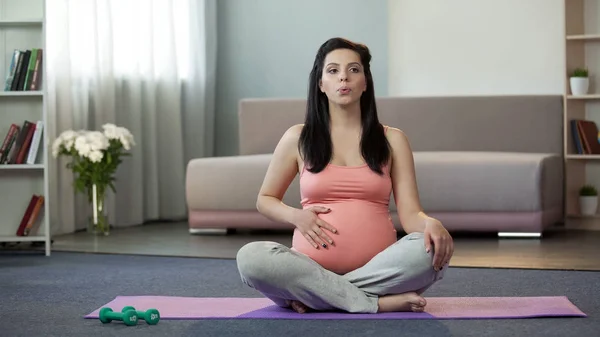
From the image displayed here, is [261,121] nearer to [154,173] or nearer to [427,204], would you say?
[154,173]

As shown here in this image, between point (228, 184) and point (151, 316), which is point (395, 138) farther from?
point (228, 184)

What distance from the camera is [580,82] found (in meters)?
5.77

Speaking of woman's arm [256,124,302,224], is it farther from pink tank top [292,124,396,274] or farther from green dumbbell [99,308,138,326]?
green dumbbell [99,308,138,326]

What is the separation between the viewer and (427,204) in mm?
5242

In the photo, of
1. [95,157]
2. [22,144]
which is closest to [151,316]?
[22,144]

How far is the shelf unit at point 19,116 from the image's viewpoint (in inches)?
189

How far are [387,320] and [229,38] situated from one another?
186 inches

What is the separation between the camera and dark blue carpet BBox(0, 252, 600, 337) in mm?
2467

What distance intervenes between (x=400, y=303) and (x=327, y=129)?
21.0 inches

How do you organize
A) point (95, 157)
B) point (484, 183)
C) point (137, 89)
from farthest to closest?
point (137, 89) → point (95, 157) → point (484, 183)

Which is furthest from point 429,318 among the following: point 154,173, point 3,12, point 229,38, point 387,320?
point 229,38

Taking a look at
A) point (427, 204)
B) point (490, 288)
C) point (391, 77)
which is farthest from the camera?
point (391, 77)

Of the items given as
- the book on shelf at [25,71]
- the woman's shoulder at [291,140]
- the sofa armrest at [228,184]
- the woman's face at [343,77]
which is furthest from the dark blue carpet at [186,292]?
the sofa armrest at [228,184]

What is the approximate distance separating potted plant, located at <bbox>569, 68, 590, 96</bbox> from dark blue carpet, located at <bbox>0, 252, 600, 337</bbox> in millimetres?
2304
